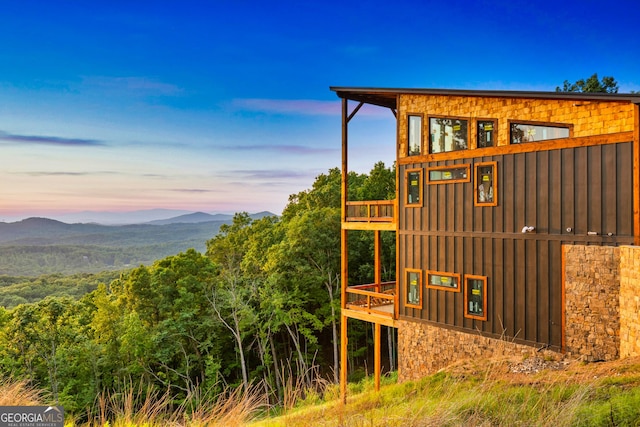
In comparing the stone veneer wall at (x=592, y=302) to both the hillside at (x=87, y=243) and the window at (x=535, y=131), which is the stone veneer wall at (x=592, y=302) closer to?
the window at (x=535, y=131)

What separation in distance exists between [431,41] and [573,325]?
20.8 m

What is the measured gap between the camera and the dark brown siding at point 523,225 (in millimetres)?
9008

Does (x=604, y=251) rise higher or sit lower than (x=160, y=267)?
higher

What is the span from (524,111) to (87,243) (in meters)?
80.4

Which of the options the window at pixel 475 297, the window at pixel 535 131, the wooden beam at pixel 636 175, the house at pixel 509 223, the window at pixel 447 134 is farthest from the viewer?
the window at pixel 447 134

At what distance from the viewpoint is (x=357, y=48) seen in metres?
28.1

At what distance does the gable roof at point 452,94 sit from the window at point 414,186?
2.15 m

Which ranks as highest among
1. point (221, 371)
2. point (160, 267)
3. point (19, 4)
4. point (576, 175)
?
point (19, 4)

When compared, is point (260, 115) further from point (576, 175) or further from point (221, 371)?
point (576, 175)

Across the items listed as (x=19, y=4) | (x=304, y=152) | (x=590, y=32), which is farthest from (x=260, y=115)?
(x=590, y=32)

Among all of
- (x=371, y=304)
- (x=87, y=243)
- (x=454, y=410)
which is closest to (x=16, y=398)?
(x=454, y=410)

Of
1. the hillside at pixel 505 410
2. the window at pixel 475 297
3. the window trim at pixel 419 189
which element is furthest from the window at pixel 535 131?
the hillside at pixel 505 410

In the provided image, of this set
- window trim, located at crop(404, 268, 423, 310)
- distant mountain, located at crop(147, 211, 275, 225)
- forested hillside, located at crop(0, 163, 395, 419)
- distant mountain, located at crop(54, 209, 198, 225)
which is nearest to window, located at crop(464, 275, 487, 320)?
window trim, located at crop(404, 268, 423, 310)

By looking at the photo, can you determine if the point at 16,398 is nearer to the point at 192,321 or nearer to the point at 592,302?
the point at 592,302
